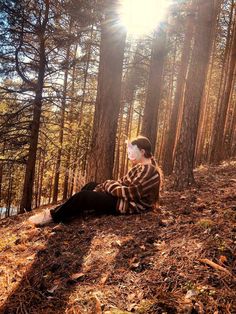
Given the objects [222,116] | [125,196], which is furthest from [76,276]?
[222,116]

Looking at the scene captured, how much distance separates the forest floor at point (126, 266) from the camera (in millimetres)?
2691

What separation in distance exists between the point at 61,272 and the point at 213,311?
163 cm

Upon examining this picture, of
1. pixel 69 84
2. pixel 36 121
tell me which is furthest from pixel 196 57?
pixel 69 84

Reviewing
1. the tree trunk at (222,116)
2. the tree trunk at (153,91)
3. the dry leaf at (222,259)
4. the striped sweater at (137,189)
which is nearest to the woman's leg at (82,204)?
the striped sweater at (137,189)

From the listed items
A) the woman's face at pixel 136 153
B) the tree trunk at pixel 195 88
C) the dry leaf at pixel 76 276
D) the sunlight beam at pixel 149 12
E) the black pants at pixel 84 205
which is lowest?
the dry leaf at pixel 76 276

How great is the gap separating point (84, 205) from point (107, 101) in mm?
2615

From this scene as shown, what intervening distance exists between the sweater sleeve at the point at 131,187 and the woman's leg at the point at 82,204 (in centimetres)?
16

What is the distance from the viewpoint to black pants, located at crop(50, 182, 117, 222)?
16.6 ft

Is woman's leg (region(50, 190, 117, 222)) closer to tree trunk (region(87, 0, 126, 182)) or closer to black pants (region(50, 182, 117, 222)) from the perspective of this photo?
black pants (region(50, 182, 117, 222))

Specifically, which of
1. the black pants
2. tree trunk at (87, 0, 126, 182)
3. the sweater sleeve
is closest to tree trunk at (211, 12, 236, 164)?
tree trunk at (87, 0, 126, 182)

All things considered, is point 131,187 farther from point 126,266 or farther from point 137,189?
point 126,266

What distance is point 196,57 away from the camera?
7293mm

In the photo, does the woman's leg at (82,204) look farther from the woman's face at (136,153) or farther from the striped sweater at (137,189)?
the woman's face at (136,153)

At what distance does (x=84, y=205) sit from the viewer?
201 inches
